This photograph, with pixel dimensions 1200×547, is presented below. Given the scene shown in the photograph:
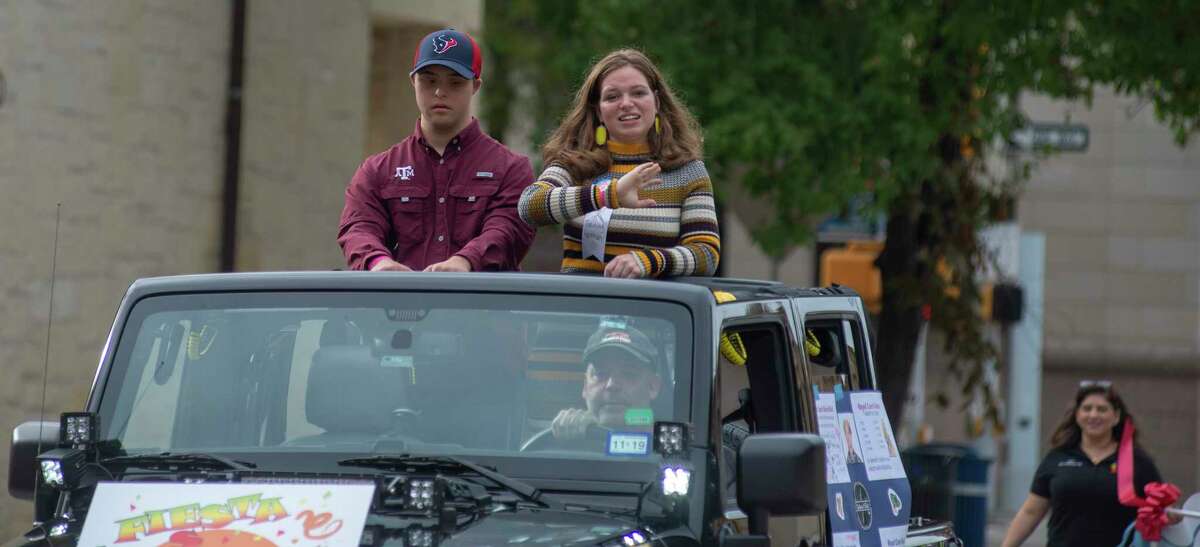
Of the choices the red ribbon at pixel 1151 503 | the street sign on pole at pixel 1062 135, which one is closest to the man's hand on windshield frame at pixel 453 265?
the red ribbon at pixel 1151 503

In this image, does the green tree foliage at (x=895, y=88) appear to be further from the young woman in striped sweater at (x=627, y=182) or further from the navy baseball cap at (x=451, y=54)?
the young woman in striped sweater at (x=627, y=182)

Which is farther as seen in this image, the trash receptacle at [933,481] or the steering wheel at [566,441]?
the trash receptacle at [933,481]

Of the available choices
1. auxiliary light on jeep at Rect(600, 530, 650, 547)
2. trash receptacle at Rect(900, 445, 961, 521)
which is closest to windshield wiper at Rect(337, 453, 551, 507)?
auxiliary light on jeep at Rect(600, 530, 650, 547)

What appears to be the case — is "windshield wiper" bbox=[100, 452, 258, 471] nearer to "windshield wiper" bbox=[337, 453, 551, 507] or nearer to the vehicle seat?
the vehicle seat

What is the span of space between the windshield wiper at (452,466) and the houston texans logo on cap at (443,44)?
190cm

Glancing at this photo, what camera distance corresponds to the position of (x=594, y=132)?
5824mm

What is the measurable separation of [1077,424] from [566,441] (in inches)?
257

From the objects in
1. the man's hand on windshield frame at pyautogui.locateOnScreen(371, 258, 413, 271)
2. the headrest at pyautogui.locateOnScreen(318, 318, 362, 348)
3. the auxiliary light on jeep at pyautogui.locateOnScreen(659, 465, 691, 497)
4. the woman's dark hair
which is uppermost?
the man's hand on windshield frame at pyautogui.locateOnScreen(371, 258, 413, 271)

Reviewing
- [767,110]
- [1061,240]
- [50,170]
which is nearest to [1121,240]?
[1061,240]

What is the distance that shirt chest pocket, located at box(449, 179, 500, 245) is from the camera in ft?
19.4

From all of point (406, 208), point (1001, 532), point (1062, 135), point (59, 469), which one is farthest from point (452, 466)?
point (1001, 532)

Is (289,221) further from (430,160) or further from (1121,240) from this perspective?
(1121,240)

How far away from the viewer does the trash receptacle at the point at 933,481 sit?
1491 cm

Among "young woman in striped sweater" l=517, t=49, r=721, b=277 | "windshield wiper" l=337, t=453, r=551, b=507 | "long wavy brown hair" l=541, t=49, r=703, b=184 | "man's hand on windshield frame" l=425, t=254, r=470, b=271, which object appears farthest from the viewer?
"long wavy brown hair" l=541, t=49, r=703, b=184
